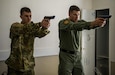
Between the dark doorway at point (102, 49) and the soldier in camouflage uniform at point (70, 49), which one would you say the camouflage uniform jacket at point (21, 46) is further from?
the dark doorway at point (102, 49)

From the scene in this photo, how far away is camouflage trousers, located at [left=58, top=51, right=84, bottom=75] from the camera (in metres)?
3.12

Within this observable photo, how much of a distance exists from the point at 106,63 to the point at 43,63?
189 centimetres

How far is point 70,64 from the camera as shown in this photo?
10.3 ft

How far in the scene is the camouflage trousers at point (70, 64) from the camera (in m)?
3.12

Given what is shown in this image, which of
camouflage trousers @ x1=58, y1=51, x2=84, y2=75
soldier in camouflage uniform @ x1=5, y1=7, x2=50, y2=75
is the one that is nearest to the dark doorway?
camouflage trousers @ x1=58, y1=51, x2=84, y2=75

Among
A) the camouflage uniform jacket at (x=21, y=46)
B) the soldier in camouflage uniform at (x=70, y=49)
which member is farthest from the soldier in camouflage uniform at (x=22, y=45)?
the soldier in camouflage uniform at (x=70, y=49)

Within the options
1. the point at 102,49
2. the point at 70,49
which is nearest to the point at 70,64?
the point at 70,49

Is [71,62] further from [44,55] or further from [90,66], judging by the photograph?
[90,66]

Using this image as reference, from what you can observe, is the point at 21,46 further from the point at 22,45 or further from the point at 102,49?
the point at 102,49

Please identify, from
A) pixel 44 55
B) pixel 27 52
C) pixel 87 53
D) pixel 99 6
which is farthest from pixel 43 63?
pixel 99 6

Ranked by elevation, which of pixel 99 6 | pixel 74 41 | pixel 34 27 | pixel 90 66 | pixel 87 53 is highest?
pixel 99 6

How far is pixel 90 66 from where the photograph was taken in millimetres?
5156

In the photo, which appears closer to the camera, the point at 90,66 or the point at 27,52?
the point at 27,52

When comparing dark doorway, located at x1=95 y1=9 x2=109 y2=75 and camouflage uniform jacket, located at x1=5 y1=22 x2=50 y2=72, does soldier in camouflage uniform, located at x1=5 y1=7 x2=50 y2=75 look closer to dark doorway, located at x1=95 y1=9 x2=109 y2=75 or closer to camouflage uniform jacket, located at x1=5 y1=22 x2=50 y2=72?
camouflage uniform jacket, located at x1=5 y1=22 x2=50 y2=72
